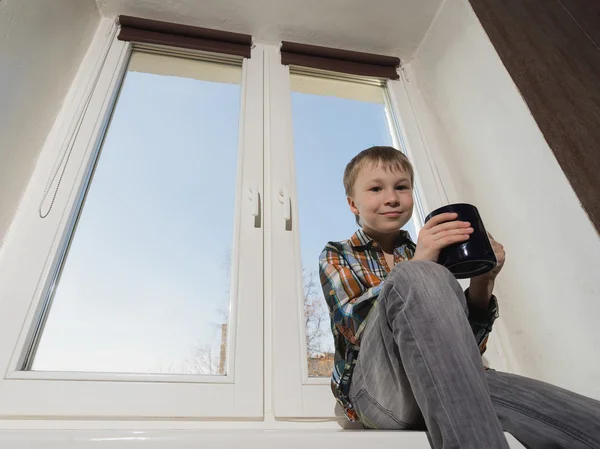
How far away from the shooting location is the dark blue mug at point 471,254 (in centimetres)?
53

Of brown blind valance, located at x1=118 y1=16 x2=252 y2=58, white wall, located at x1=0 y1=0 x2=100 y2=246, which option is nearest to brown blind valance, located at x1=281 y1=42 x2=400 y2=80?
brown blind valance, located at x1=118 y1=16 x2=252 y2=58

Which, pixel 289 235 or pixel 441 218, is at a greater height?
pixel 289 235

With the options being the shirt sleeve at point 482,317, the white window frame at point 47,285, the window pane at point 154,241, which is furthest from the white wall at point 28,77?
the shirt sleeve at point 482,317

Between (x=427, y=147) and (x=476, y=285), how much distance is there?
82 centimetres

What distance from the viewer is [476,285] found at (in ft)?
2.34

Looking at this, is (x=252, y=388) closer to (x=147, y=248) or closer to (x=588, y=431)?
(x=147, y=248)

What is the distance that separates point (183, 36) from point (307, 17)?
1.68ft

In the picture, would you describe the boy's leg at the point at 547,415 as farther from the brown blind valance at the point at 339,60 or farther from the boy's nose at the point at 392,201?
the brown blind valance at the point at 339,60

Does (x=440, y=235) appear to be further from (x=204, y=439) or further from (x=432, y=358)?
(x=204, y=439)

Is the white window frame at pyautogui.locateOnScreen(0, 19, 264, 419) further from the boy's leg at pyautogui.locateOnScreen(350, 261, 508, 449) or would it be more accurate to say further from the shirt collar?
the boy's leg at pyautogui.locateOnScreen(350, 261, 508, 449)

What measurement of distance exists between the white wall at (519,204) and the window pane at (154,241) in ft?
2.56

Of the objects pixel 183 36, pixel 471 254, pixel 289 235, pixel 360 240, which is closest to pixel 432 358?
pixel 471 254

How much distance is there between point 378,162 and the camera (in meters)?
0.90

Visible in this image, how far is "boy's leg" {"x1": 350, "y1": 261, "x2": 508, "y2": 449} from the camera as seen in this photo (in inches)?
16.2
